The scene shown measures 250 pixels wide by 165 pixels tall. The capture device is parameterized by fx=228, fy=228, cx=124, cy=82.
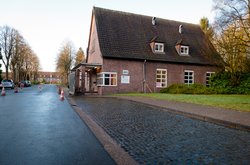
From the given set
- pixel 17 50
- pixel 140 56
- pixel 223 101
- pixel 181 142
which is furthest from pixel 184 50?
pixel 17 50

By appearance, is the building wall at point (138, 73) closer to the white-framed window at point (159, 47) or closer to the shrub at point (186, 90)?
the white-framed window at point (159, 47)

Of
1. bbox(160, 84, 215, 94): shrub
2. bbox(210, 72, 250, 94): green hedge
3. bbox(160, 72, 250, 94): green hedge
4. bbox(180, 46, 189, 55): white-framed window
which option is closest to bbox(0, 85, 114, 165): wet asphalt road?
bbox(160, 84, 215, 94): shrub

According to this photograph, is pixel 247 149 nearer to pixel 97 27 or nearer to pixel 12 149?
pixel 12 149

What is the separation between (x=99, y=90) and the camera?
26.3 meters

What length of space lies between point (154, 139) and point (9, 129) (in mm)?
4340

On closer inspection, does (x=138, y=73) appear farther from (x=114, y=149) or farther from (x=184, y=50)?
(x=114, y=149)

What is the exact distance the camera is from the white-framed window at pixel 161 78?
2889 cm

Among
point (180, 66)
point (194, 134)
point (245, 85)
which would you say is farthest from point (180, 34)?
point (194, 134)

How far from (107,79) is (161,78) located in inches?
293

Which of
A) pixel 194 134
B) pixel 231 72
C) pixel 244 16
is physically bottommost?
pixel 194 134

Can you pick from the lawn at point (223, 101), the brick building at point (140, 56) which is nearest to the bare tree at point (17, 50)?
the brick building at point (140, 56)

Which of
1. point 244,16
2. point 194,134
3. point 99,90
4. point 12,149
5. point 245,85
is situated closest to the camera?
point 12,149

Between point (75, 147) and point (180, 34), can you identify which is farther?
point (180, 34)

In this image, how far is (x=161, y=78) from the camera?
29172 mm
